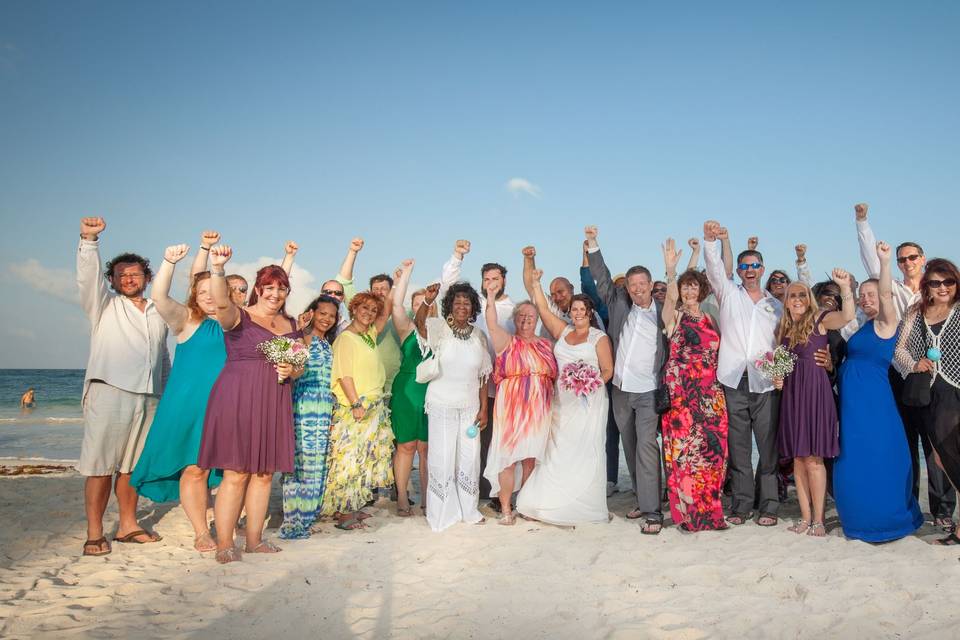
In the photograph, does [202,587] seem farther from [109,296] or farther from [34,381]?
[34,381]

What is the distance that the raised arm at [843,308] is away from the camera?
5.77 metres

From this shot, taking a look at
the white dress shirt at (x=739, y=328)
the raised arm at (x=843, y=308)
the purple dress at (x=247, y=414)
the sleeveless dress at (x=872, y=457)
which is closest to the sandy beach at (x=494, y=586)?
the sleeveless dress at (x=872, y=457)

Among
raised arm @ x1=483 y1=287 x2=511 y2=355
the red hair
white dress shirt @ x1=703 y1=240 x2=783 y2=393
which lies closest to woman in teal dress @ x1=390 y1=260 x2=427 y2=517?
raised arm @ x1=483 y1=287 x2=511 y2=355

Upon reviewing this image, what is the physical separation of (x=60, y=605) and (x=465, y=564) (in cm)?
287

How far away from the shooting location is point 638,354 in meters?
6.48

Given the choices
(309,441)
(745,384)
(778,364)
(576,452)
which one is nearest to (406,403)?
(309,441)

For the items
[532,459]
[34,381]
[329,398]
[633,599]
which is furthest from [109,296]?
[34,381]

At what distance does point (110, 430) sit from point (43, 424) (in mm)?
21966

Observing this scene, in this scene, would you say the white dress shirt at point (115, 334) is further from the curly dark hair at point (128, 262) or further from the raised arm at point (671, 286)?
the raised arm at point (671, 286)

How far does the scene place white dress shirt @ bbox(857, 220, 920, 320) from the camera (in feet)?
21.3

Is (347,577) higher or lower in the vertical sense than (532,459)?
lower

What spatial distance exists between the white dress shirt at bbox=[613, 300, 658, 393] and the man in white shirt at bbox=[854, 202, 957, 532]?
223cm

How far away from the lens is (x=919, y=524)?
5789 mm

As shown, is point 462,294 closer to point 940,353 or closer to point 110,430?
point 110,430
